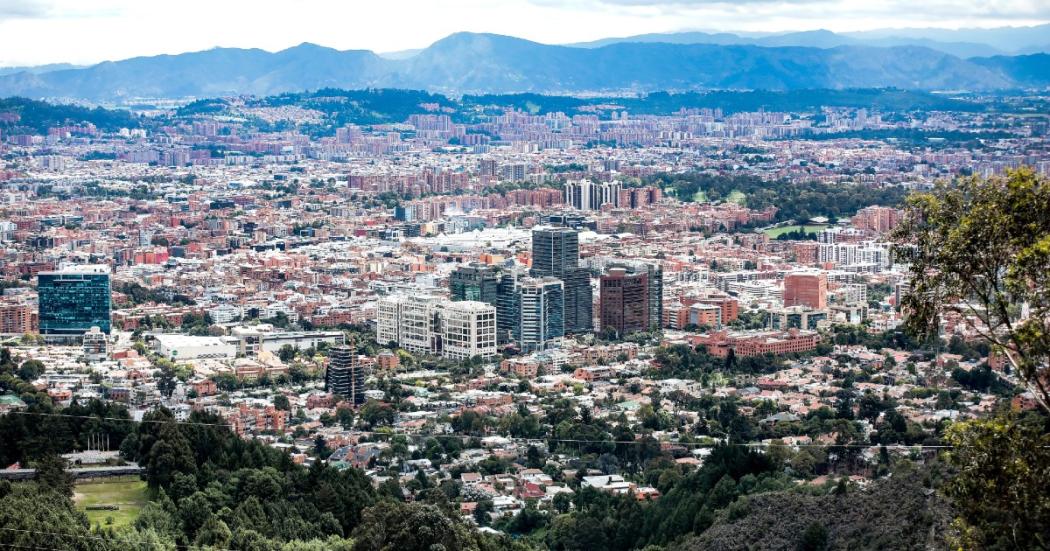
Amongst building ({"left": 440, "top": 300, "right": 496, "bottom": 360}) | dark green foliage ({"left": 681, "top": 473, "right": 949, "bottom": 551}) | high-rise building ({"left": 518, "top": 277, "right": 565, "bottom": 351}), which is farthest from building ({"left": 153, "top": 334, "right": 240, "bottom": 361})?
dark green foliage ({"left": 681, "top": 473, "right": 949, "bottom": 551})

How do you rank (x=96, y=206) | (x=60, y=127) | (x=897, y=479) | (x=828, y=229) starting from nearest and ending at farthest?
(x=897, y=479) → (x=828, y=229) → (x=96, y=206) → (x=60, y=127)

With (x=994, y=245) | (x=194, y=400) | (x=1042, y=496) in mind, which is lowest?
(x=194, y=400)

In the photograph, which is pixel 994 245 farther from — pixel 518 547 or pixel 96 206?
pixel 96 206

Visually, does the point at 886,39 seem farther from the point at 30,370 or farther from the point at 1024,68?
the point at 30,370

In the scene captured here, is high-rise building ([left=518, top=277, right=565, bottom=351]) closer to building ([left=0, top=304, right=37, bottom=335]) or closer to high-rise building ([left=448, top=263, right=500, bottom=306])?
high-rise building ([left=448, top=263, right=500, bottom=306])

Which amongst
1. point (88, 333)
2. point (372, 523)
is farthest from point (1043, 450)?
point (88, 333)

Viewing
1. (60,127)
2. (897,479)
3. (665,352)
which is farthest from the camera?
(60,127)
